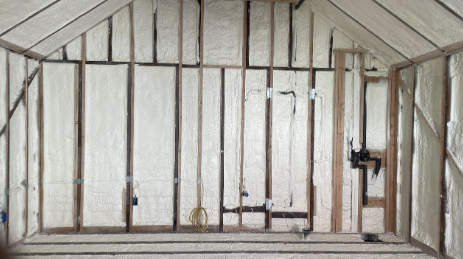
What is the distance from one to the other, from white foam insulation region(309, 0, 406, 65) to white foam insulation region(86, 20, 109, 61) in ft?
8.85

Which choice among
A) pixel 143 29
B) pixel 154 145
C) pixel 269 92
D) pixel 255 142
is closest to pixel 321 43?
pixel 269 92

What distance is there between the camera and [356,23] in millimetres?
3195

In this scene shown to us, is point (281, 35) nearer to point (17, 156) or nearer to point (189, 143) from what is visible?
point (189, 143)

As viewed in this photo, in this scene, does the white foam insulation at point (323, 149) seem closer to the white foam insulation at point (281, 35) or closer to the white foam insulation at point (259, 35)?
the white foam insulation at point (281, 35)

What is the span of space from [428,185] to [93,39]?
4429mm

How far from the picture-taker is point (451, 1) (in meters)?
2.14

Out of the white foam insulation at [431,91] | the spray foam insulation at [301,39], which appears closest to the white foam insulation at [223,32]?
the spray foam insulation at [301,39]

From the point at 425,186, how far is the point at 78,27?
14.9 feet

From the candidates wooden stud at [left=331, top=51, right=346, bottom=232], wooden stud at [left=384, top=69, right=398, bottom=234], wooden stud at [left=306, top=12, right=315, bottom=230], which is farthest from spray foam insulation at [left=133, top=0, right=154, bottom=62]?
wooden stud at [left=384, top=69, right=398, bottom=234]

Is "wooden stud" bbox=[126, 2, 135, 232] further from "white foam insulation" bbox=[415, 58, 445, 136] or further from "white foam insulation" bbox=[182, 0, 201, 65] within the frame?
"white foam insulation" bbox=[415, 58, 445, 136]

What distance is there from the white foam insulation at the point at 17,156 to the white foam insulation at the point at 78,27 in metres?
0.29

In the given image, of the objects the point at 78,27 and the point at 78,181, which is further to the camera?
the point at 78,181

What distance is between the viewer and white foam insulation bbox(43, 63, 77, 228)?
3381mm

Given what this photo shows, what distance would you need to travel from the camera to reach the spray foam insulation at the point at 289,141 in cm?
353
